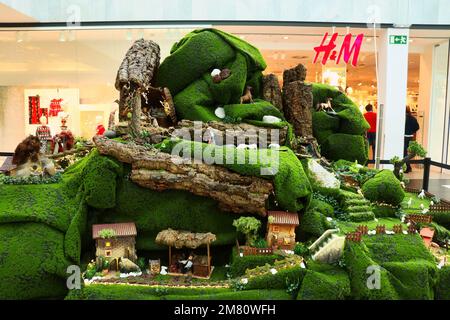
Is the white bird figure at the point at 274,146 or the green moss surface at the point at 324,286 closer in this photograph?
the green moss surface at the point at 324,286

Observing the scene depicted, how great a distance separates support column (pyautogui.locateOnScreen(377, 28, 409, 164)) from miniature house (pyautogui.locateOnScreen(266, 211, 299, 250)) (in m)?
7.89

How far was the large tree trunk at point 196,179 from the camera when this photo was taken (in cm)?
693

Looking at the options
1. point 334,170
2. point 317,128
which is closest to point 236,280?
point 334,170

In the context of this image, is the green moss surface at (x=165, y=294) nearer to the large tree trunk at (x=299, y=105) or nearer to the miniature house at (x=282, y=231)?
the miniature house at (x=282, y=231)

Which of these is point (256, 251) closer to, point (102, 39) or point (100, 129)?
point (100, 129)

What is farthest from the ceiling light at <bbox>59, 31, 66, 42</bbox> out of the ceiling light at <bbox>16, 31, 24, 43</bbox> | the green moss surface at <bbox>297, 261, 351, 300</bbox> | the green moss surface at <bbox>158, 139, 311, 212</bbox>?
the green moss surface at <bbox>297, 261, 351, 300</bbox>

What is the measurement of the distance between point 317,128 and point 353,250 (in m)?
5.77

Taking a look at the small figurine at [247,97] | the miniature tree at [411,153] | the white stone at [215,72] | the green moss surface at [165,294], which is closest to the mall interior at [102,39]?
the miniature tree at [411,153]

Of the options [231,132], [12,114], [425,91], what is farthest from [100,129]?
[425,91]

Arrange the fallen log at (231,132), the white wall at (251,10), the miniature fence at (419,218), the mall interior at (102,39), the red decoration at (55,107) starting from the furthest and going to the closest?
the red decoration at (55,107) → the mall interior at (102,39) → the white wall at (251,10) → the fallen log at (231,132) → the miniature fence at (419,218)

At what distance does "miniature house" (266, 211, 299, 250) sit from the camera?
22.7ft

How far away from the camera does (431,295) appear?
6.29 metres

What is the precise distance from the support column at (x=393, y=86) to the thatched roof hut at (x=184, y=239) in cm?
884

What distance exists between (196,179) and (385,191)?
12.3ft
